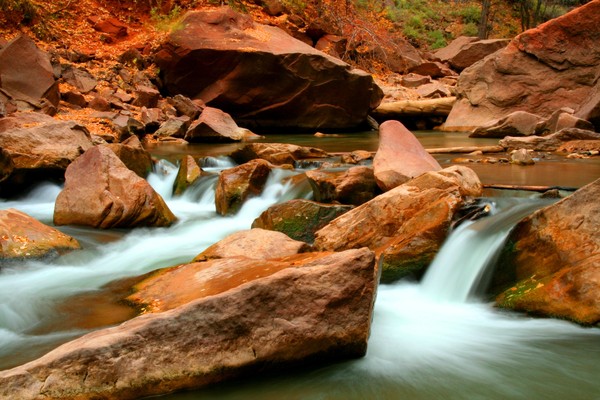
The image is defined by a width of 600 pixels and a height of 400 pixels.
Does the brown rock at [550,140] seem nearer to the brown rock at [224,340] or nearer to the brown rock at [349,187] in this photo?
the brown rock at [349,187]

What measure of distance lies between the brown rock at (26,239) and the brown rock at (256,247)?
173 centimetres

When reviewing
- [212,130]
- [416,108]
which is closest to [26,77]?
[212,130]

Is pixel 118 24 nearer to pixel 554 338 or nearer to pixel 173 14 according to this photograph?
pixel 173 14

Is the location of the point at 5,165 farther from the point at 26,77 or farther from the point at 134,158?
the point at 26,77

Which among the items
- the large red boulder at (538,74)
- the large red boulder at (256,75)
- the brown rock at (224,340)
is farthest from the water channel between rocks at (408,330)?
the large red boulder at (538,74)

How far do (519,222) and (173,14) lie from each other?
52.5 ft

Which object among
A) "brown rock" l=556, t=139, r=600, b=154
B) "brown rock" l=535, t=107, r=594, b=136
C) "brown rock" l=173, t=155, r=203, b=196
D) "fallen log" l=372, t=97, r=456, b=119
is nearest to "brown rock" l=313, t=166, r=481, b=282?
"brown rock" l=173, t=155, r=203, b=196

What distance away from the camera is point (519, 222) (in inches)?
176

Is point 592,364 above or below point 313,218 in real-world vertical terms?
below

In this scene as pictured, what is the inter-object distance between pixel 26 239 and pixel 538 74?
1439 centimetres

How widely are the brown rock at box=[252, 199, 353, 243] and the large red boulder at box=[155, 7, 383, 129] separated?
9.95 meters

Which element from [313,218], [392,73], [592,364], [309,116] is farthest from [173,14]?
[592,364]

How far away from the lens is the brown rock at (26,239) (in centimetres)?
512

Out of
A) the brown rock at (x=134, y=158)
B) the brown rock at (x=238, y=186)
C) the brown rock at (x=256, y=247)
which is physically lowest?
the brown rock at (x=256, y=247)
